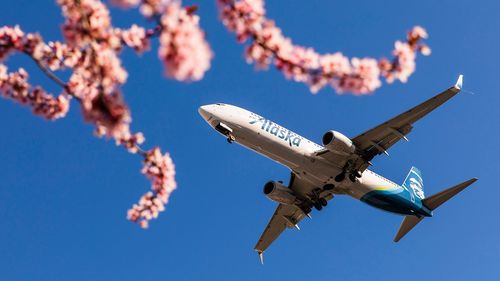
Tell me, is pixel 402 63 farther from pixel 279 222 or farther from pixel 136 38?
pixel 279 222

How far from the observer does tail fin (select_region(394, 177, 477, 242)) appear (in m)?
41.9

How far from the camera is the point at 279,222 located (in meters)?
48.6

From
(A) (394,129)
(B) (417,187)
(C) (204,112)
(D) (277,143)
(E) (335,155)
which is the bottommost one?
(D) (277,143)

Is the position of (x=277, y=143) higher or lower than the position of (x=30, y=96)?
higher

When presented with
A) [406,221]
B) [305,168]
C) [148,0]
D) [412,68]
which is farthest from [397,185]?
[148,0]

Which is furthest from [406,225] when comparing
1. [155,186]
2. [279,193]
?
[155,186]

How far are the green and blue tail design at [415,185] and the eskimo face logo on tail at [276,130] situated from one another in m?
11.0

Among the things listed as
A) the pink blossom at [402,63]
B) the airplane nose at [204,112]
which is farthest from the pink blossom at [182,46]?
the airplane nose at [204,112]

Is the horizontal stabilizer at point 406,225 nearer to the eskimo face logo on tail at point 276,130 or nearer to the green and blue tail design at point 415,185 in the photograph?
the green and blue tail design at point 415,185

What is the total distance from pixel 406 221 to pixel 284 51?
127ft

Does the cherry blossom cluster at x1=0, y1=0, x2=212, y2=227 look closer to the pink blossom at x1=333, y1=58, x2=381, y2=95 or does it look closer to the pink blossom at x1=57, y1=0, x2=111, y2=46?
the pink blossom at x1=57, y1=0, x2=111, y2=46

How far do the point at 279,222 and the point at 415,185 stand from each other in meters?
11.8

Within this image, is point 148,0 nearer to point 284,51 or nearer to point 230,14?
point 230,14

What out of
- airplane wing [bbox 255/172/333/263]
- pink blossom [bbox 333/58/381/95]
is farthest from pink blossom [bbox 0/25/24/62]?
airplane wing [bbox 255/172/333/263]
